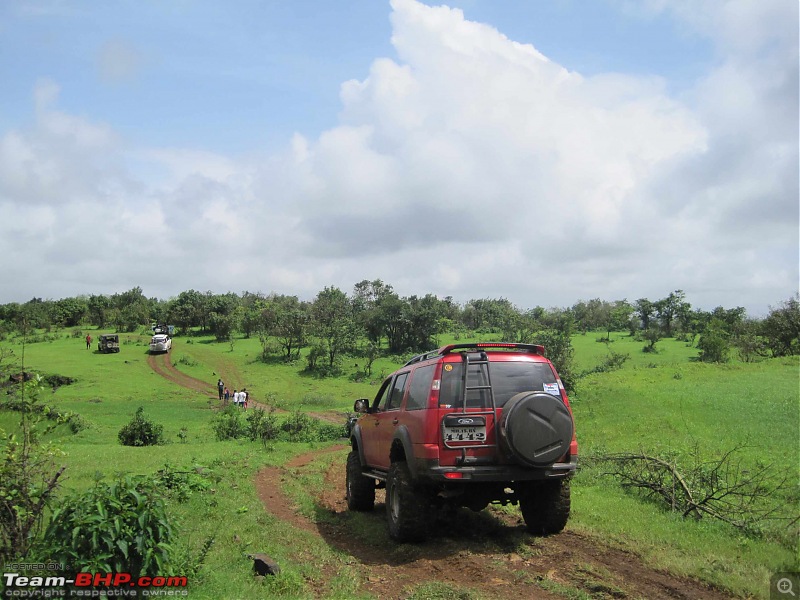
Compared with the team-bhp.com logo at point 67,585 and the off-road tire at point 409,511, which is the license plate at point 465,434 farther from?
the team-bhp.com logo at point 67,585

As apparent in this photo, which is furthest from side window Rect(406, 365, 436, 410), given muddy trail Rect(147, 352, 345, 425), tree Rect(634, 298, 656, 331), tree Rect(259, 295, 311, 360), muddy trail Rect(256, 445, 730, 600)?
tree Rect(634, 298, 656, 331)

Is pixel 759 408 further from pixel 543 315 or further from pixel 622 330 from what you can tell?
pixel 622 330

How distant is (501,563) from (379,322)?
64.6 metres

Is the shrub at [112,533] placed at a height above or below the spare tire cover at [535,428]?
below

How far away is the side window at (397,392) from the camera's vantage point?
31.4 feet

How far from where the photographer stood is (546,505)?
859 cm

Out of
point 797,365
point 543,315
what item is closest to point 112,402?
point 797,365

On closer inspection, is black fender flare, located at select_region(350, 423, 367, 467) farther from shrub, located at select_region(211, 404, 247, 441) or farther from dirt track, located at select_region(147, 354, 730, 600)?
shrub, located at select_region(211, 404, 247, 441)

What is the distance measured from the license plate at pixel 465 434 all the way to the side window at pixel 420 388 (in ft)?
1.74

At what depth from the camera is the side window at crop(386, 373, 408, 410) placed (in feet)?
Result: 31.4

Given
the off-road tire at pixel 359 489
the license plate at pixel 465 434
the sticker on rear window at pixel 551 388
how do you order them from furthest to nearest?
the off-road tire at pixel 359 489, the sticker on rear window at pixel 551 388, the license plate at pixel 465 434

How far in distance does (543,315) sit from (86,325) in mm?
68883

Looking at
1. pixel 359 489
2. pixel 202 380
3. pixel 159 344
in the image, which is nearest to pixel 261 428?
pixel 359 489

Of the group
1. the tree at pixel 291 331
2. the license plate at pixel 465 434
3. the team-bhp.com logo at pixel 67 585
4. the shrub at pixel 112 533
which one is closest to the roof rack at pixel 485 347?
the license plate at pixel 465 434
